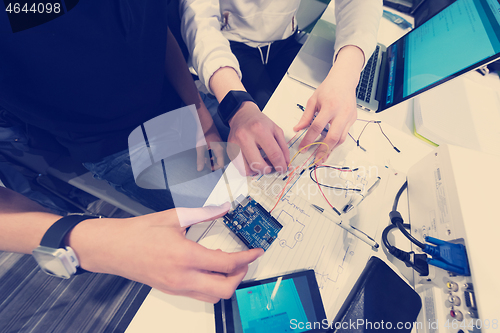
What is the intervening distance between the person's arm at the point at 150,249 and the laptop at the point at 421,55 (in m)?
0.75

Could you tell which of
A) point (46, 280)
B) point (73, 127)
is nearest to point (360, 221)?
point (73, 127)

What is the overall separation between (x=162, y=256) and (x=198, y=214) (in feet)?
0.42

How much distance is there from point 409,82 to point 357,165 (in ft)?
1.20

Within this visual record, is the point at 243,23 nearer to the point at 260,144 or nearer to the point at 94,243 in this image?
the point at 260,144

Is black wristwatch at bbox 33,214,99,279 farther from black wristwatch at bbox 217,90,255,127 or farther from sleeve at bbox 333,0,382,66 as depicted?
sleeve at bbox 333,0,382,66

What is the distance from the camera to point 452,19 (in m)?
0.76

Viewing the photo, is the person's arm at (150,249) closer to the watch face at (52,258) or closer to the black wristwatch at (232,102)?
the watch face at (52,258)

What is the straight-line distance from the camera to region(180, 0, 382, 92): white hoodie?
763mm

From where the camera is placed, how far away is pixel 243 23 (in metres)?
0.93

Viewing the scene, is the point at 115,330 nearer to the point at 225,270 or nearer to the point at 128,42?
the point at 225,270

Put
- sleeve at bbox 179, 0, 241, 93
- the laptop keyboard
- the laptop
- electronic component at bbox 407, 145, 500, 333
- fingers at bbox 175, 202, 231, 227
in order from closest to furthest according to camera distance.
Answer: electronic component at bbox 407, 145, 500, 333 → fingers at bbox 175, 202, 231, 227 → the laptop → sleeve at bbox 179, 0, 241, 93 → the laptop keyboard

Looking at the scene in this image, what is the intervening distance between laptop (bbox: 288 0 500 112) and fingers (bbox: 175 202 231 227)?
0.65 meters

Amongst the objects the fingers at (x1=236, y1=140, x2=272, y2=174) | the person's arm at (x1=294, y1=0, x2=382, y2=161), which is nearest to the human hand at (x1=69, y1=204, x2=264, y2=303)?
the fingers at (x1=236, y1=140, x2=272, y2=174)

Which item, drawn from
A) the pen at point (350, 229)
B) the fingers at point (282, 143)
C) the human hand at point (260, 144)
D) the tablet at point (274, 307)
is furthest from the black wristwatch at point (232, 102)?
the tablet at point (274, 307)
